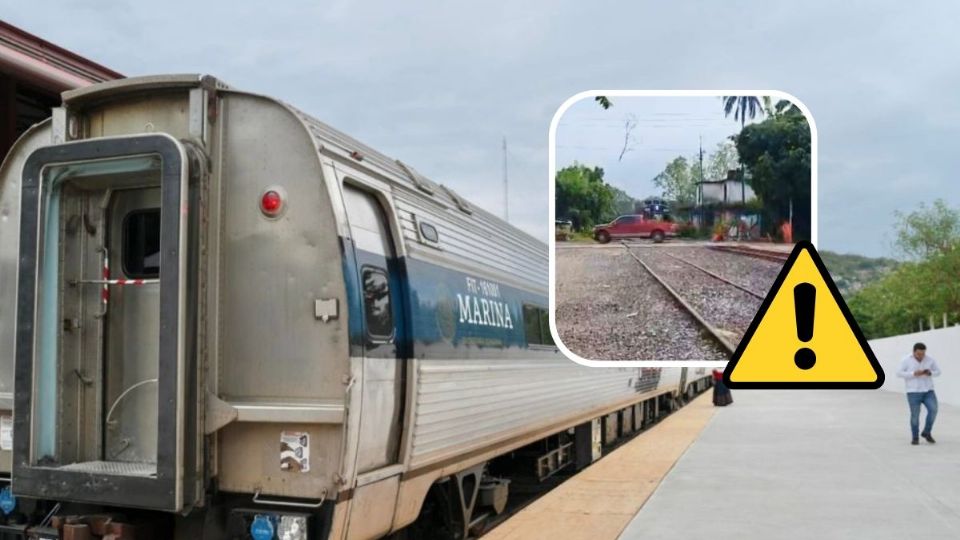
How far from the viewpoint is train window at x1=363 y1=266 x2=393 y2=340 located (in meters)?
4.95

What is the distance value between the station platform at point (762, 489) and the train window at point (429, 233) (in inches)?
90.7

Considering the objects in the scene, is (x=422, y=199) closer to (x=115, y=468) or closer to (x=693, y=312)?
(x=115, y=468)

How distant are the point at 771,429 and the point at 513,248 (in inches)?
364

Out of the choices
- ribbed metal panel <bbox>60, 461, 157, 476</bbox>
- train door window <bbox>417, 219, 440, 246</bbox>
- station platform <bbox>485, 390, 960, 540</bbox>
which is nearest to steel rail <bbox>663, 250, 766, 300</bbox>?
station platform <bbox>485, 390, 960, 540</bbox>

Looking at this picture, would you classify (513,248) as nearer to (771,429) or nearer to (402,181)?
(402,181)

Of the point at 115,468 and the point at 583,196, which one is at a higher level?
the point at 583,196

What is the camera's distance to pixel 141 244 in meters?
5.30

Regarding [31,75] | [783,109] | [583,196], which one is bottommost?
[583,196]

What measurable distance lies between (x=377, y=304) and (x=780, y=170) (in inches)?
155

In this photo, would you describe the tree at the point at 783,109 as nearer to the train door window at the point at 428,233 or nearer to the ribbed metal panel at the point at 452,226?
the ribbed metal panel at the point at 452,226

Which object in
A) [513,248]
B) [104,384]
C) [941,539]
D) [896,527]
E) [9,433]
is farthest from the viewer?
[513,248]

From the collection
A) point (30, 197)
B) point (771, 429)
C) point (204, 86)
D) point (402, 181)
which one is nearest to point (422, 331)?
point (402, 181)

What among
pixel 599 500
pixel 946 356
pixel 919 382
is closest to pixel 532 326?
pixel 599 500

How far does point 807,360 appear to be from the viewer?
58.5 inches
